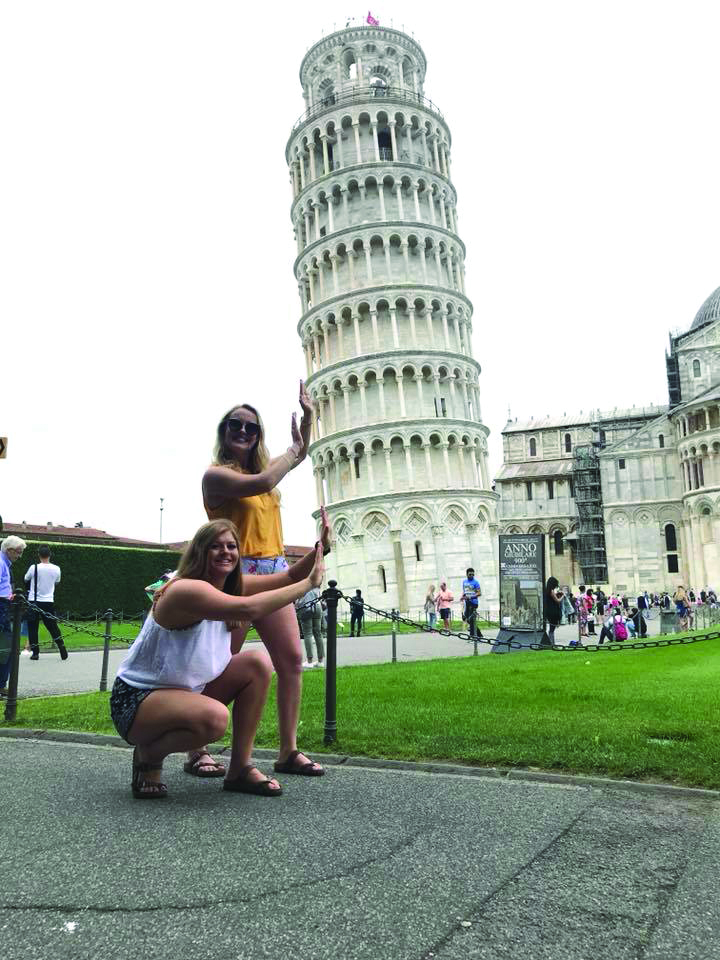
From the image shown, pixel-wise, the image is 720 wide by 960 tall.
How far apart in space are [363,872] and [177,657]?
5.82 ft

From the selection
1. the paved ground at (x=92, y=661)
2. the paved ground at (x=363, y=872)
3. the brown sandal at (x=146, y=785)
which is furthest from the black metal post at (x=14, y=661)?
the brown sandal at (x=146, y=785)

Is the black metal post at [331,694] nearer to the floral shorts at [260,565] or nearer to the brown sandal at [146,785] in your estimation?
the floral shorts at [260,565]

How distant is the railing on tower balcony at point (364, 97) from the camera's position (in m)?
54.9

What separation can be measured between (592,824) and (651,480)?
70.0 m

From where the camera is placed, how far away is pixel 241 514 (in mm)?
5387

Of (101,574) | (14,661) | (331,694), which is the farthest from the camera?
(101,574)

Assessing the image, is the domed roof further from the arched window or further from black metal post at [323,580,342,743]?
black metal post at [323,580,342,743]

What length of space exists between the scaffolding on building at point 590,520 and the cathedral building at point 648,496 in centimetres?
10

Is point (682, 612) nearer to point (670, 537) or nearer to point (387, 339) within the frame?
point (387, 339)

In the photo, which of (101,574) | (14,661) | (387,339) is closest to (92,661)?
(14,661)

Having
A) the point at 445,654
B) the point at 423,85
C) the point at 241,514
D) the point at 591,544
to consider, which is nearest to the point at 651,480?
the point at 591,544

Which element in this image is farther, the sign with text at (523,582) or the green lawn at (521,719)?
the sign with text at (523,582)

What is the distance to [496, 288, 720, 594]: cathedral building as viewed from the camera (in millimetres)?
64562

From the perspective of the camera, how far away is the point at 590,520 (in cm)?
8012
